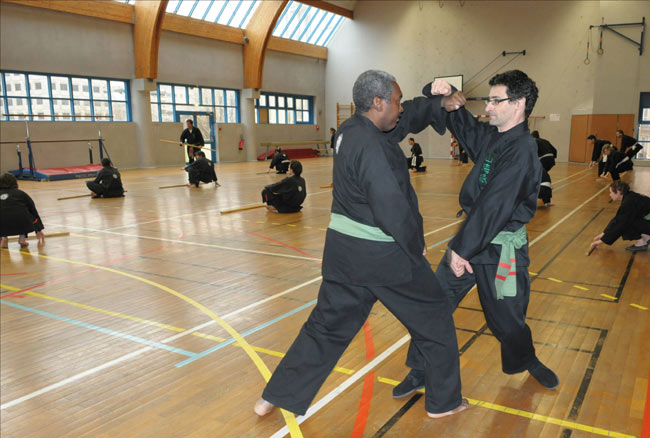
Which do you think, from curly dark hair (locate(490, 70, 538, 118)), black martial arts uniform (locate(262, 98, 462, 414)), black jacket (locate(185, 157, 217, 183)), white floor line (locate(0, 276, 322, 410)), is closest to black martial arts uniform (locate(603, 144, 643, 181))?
black jacket (locate(185, 157, 217, 183))

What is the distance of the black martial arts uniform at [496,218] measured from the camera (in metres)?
2.71

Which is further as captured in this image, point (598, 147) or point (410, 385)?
point (598, 147)

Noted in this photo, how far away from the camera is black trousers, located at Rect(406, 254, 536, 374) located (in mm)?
2979

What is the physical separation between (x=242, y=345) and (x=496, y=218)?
2393 mm

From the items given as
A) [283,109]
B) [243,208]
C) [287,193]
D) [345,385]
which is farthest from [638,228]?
[283,109]

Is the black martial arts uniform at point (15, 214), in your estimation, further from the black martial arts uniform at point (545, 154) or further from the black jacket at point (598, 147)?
the black jacket at point (598, 147)

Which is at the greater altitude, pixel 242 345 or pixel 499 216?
pixel 499 216

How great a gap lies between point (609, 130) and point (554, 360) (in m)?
23.8

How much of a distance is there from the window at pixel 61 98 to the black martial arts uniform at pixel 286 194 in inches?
422

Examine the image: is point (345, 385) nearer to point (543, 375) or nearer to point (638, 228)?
point (543, 375)

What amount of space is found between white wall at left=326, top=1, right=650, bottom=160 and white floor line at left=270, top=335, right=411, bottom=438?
960 inches

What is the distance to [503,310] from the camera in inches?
117

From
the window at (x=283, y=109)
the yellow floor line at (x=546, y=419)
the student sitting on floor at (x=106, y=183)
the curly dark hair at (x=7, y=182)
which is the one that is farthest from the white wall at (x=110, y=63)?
the yellow floor line at (x=546, y=419)

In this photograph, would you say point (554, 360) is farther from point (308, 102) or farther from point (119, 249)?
point (308, 102)
